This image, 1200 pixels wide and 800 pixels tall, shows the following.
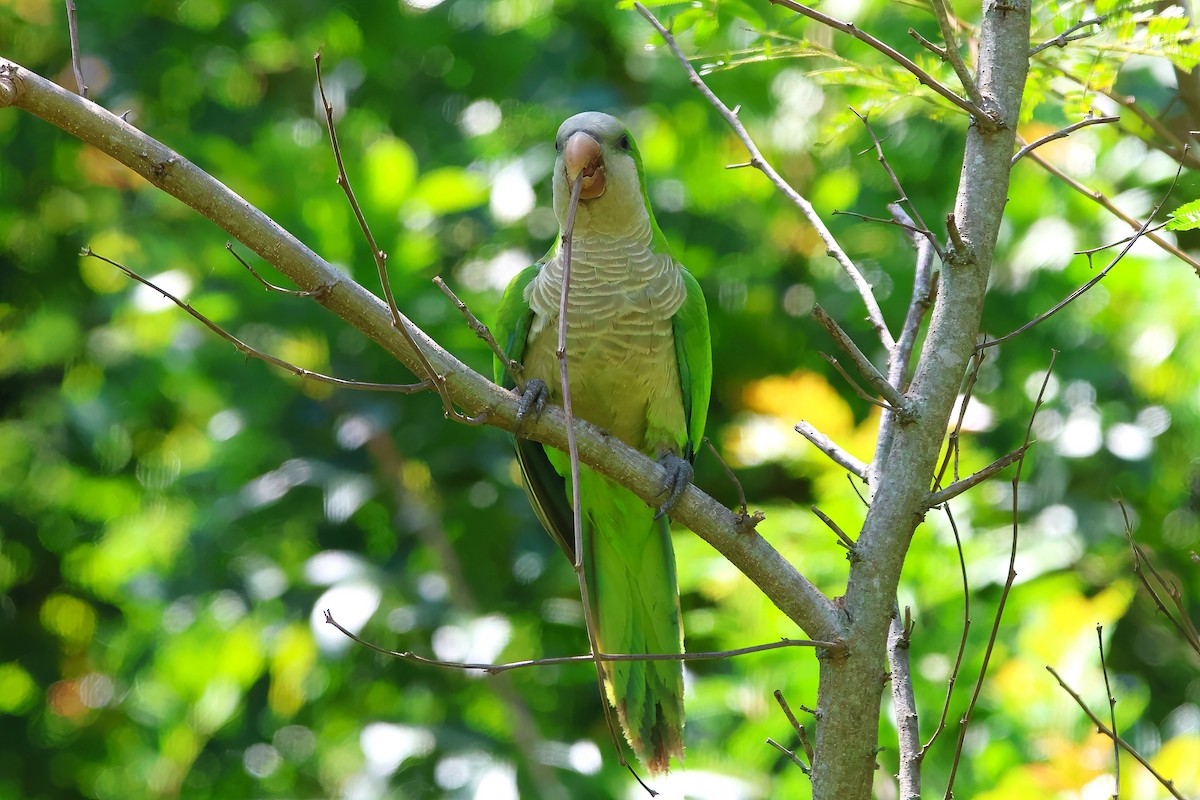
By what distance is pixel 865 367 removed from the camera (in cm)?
180

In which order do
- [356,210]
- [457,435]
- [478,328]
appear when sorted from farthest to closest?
[457,435] → [478,328] → [356,210]

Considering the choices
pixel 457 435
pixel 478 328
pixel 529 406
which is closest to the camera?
pixel 478 328

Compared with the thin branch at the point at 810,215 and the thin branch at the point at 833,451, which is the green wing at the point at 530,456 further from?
the thin branch at the point at 833,451

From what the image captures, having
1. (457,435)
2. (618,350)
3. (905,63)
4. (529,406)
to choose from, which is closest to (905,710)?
(529,406)

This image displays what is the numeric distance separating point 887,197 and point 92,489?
17.5 ft

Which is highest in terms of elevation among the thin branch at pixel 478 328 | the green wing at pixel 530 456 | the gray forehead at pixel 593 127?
the gray forehead at pixel 593 127

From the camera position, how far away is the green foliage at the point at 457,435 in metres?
4.62

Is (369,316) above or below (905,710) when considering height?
above

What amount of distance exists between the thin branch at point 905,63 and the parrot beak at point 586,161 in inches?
43.2

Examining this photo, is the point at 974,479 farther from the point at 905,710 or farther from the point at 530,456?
the point at 530,456

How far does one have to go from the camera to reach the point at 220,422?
5574 mm

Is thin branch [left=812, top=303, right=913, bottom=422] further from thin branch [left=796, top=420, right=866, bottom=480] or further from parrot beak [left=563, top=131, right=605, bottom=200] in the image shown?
parrot beak [left=563, top=131, right=605, bottom=200]

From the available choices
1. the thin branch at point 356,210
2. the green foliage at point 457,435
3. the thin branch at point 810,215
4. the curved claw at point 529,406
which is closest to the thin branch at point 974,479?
the thin branch at point 810,215

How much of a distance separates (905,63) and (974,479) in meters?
0.74
